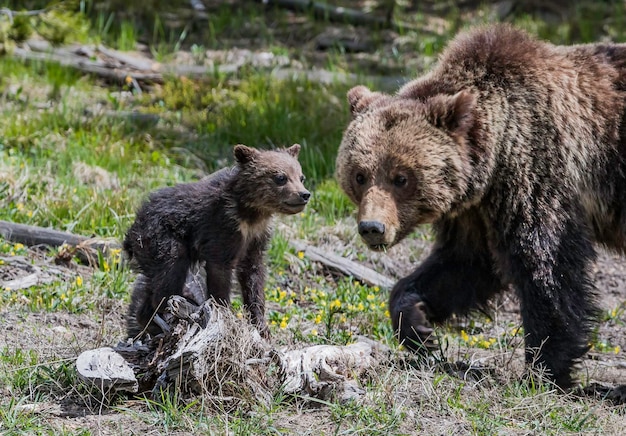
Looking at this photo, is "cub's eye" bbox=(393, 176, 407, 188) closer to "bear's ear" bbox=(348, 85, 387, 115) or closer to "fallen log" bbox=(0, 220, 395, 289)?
"bear's ear" bbox=(348, 85, 387, 115)

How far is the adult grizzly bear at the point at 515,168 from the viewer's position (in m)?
5.39

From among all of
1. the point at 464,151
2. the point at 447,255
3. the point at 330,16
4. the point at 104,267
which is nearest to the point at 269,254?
the point at 104,267

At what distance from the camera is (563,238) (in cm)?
538

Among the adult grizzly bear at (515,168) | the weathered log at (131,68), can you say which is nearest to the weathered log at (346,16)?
the weathered log at (131,68)

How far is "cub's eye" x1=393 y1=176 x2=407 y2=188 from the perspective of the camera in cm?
545

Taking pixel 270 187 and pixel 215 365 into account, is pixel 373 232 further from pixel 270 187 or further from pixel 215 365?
pixel 215 365

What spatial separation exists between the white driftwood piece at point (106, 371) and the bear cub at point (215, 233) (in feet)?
1.91

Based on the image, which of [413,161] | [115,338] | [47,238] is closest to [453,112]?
[413,161]

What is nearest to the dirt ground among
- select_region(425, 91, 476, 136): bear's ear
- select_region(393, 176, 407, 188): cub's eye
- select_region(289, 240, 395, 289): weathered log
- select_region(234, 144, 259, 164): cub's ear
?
select_region(289, 240, 395, 289): weathered log

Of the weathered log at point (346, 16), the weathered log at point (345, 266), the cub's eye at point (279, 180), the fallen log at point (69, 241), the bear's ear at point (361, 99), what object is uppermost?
the bear's ear at point (361, 99)

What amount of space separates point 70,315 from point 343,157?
1.92m

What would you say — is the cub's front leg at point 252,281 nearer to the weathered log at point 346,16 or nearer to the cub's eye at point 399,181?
the cub's eye at point 399,181

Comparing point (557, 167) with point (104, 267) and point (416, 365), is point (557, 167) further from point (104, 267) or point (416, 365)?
point (104, 267)

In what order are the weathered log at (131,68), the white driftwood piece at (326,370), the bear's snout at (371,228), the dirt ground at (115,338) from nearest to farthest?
the dirt ground at (115,338) → the white driftwood piece at (326,370) → the bear's snout at (371,228) → the weathered log at (131,68)
